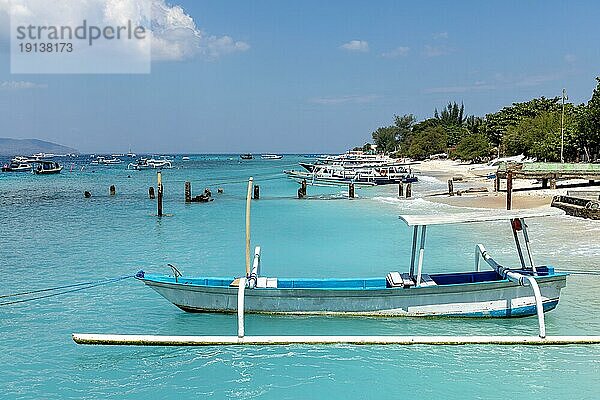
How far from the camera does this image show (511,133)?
8188cm

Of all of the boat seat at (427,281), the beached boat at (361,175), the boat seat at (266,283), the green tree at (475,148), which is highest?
the green tree at (475,148)

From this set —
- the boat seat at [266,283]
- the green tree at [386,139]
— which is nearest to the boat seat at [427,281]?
the boat seat at [266,283]

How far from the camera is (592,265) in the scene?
19375 millimetres

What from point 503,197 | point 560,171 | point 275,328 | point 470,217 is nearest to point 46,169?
point 503,197

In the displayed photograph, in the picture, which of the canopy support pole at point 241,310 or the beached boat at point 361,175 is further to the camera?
the beached boat at point 361,175

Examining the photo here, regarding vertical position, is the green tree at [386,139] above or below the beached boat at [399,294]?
above

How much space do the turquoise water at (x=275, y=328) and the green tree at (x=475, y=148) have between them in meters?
68.8

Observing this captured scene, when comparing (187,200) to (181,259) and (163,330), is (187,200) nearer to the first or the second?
(181,259)

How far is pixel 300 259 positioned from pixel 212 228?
10556mm

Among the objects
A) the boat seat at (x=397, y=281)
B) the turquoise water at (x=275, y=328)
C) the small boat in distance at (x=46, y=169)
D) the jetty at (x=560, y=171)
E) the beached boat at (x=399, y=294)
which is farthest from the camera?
the small boat in distance at (x=46, y=169)

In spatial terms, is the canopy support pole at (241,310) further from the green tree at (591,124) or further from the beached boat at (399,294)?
the green tree at (591,124)

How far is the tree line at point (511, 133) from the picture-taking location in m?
57.3

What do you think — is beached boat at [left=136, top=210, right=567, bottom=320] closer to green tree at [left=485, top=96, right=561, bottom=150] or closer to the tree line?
the tree line

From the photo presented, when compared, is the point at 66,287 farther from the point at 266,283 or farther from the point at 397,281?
the point at 397,281
